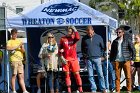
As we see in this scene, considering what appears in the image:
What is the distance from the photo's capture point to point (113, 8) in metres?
47.0

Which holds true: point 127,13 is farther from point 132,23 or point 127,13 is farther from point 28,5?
point 28,5

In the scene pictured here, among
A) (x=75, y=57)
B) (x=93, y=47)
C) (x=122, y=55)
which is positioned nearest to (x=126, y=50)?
(x=122, y=55)

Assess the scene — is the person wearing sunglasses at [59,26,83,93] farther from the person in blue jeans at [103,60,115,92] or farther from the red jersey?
the person in blue jeans at [103,60,115,92]

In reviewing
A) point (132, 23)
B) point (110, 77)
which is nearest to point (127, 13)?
point (132, 23)

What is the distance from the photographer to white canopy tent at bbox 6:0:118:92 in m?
15.5

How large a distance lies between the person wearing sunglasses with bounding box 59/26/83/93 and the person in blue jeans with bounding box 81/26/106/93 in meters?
0.31

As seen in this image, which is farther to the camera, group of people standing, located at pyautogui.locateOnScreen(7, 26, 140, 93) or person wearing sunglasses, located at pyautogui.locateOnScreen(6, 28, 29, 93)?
person wearing sunglasses, located at pyautogui.locateOnScreen(6, 28, 29, 93)

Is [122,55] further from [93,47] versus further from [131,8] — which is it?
[131,8]

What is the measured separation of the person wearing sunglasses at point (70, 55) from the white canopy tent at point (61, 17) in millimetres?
542

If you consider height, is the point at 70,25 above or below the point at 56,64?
above

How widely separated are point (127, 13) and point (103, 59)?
29463mm

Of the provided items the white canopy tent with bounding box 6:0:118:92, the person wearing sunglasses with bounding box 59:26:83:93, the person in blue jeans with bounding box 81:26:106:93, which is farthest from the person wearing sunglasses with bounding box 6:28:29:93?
the person in blue jeans with bounding box 81:26:106:93

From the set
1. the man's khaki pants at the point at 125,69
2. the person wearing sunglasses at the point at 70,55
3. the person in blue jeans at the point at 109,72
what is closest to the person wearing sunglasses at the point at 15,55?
the person wearing sunglasses at the point at 70,55

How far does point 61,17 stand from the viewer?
15.6 metres
